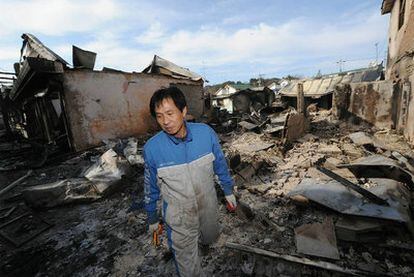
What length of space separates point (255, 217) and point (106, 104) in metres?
6.53

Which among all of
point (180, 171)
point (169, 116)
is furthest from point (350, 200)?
point (169, 116)

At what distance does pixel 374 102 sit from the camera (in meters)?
8.19

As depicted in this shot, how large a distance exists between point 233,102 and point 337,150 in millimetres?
14817

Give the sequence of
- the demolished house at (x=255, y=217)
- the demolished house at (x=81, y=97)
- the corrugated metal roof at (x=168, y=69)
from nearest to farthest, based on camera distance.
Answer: the demolished house at (x=255, y=217) → the demolished house at (x=81, y=97) → the corrugated metal roof at (x=168, y=69)

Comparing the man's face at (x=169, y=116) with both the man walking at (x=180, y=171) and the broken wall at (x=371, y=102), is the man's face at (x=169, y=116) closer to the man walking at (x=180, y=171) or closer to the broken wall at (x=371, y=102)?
the man walking at (x=180, y=171)

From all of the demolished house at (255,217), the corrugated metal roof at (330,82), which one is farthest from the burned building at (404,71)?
the corrugated metal roof at (330,82)

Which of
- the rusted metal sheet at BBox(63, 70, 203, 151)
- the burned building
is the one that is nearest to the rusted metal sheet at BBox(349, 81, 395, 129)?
the burned building

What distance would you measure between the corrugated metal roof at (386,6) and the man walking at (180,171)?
13853mm

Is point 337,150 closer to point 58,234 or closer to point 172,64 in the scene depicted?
point 58,234

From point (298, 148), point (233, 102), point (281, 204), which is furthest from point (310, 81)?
point (281, 204)

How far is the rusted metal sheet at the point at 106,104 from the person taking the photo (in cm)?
698

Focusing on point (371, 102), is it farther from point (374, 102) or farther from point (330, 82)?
point (330, 82)

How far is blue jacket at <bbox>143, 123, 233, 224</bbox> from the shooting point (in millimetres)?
1843

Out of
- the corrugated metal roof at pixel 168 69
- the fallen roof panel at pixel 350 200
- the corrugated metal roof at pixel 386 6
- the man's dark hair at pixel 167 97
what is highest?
the corrugated metal roof at pixel 386 6
